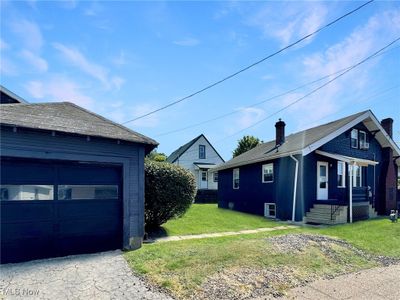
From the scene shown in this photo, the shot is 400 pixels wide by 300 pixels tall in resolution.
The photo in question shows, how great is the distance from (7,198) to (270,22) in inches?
344

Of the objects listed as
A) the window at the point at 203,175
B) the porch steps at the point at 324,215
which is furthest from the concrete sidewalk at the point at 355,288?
the window at the point at 203,175

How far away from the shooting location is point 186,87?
11938mm

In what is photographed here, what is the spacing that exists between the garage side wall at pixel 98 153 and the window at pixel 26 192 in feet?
2.40

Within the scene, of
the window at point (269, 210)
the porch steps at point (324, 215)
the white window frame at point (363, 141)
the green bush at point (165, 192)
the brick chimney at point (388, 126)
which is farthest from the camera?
the brick chimney at point (388, 126)

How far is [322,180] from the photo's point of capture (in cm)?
1579

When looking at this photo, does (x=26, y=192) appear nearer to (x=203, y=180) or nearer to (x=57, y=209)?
(x=57, y=209)

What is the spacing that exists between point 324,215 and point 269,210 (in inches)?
128

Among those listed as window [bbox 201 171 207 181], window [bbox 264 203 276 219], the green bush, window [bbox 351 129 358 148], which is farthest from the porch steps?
window [bbox 201 171 207 181]

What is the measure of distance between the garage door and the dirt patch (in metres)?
3.67

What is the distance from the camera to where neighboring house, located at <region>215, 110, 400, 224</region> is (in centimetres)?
1471

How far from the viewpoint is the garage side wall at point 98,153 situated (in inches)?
263

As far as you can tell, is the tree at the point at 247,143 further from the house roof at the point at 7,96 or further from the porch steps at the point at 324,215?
the house roof at the point at 7,96

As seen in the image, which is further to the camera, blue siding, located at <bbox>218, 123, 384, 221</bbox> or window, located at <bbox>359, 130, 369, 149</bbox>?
window, located at <bbox>359, 130, 369, 149</bbox>

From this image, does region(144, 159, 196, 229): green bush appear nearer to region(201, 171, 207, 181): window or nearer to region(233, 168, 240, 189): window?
region(233, 168, 240, 189): window
